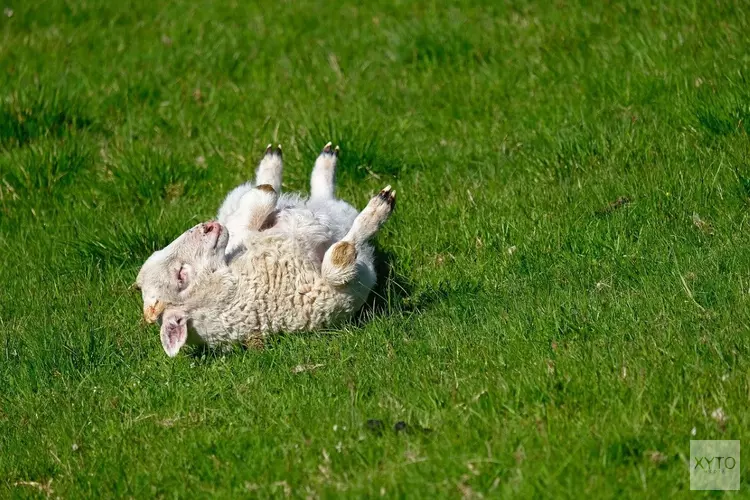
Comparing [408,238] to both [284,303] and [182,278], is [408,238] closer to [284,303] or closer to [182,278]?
[284,303]

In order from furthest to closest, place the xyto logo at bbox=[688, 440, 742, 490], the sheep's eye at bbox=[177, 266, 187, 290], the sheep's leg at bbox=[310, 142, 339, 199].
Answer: the sheep's leg at bbox=[310, 142, 339, 199] < the sheep's eye at bbox=[177, 266, 187, 290] < the xyto logo at bbox=[688, 440, 742, 490]

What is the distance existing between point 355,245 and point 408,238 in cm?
99

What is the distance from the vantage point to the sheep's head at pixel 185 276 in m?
6.24

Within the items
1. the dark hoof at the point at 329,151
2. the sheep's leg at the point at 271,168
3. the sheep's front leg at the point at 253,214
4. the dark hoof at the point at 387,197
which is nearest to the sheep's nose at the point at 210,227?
the sheep's front leg at the point at 253,214

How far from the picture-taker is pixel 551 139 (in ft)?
25.8

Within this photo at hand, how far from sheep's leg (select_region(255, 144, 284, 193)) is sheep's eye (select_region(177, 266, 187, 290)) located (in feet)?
4.20

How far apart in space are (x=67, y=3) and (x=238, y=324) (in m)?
6.73

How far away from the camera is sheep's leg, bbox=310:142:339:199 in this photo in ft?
24.4

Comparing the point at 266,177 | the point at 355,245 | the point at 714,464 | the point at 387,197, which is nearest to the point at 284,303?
the point at 355,245

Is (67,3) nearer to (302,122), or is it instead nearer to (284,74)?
(284,74)

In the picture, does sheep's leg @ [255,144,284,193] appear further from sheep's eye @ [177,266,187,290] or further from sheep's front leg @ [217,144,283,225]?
sheep's eye @ [177,266,187,290]

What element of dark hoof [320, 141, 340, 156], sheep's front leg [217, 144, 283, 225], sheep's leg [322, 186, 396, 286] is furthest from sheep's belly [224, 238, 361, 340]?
dark hoof [320, 141, 340, 156]

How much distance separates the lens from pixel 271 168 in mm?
7453

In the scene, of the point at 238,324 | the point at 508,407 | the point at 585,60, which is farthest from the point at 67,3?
the point at 508,407
